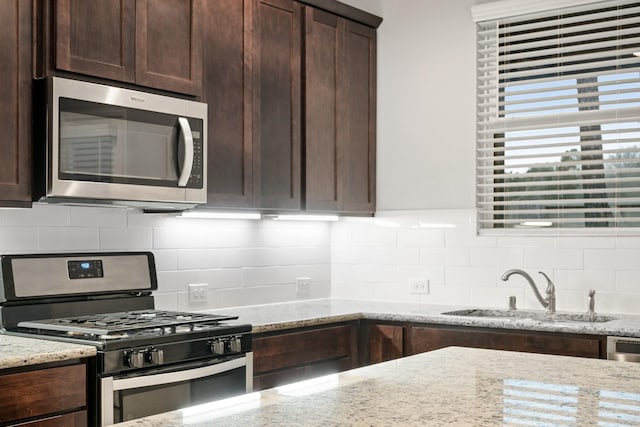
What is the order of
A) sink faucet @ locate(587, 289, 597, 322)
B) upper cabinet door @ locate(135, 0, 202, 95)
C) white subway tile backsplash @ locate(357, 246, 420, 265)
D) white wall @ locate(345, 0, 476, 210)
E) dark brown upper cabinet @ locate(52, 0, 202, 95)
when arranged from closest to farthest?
1. dark brown upper cabinet @ locate(52, 0, 202, 95)
2. upper cabinet door @ locate(135, 0, 202, 95)
3. sink faucet @ locate(587, 289, 597, 322)
4. white wall @ locate(345, 0, 476, 210)
5. white subway tile backsplash @ locate(357, 246, 420, 265)

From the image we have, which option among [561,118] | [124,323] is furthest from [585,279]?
[124,323]

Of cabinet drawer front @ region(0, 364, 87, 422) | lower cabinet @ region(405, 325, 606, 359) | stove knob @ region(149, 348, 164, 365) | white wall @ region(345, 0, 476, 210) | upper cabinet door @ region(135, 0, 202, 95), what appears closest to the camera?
cabinet drawer front @ region(0, 364, 87, 422)

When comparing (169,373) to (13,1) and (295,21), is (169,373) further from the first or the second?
(295,21)

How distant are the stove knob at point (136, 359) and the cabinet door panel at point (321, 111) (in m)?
1.59

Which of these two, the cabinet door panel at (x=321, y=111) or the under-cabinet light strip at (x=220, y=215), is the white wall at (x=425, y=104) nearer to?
the cabinet door panel at (x=321, y=111)

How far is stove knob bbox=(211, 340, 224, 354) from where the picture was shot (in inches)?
121

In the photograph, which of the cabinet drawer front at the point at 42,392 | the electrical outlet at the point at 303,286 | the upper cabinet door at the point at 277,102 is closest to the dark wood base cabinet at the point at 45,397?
the cabinet drawer front at the point at 42,392

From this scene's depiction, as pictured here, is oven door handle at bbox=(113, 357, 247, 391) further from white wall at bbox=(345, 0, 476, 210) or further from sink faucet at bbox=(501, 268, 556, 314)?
white wall at bbox=(345, 0, 476, 210)

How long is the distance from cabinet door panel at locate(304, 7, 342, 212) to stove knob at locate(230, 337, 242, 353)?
3.73ft

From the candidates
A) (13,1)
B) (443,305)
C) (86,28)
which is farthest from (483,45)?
(13,1)

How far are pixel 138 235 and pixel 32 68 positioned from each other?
100 centimetres

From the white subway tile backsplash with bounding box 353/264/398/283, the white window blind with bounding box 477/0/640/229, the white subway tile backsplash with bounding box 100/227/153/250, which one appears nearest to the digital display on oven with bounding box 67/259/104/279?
the white subway tile backsplash with bounding box 100/227/153/250

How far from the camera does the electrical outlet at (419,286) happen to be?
450cm

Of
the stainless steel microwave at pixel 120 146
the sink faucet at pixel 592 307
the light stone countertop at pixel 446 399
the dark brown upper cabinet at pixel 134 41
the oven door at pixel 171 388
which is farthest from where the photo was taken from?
the sink faucet at pixel 592 307
